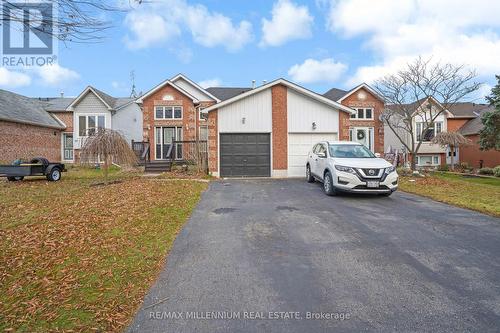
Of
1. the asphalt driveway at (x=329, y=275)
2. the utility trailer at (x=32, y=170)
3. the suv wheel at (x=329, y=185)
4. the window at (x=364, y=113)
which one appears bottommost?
the asphalt driveway at (x=329, y=275)

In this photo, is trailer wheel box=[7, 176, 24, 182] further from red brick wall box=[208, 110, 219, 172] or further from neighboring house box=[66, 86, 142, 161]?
neighboring house box=[66, 86, 142, 161]

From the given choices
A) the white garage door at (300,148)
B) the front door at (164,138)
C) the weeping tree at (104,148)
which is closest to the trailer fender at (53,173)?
the weeping tree at (104,148)

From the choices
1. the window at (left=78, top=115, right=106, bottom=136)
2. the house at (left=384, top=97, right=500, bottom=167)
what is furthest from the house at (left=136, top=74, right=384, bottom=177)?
the window at (left=78, top=115, right=106, bottom=136)

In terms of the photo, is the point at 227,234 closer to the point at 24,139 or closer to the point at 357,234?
the point at 357,234

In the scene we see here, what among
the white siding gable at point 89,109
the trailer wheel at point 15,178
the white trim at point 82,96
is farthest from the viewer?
the white siding gable at point 89,109

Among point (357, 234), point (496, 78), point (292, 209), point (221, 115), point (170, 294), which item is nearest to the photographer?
point (170, 294)

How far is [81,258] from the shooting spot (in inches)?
164

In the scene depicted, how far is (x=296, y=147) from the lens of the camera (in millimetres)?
15445

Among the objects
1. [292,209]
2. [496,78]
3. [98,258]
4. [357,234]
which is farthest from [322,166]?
[496,78]

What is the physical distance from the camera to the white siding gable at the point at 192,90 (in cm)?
2382

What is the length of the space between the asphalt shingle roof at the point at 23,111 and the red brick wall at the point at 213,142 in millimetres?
15103

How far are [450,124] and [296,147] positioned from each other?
20.8 meters

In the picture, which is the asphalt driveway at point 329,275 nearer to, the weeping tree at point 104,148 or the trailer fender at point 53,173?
the weeping tree at point 104,148

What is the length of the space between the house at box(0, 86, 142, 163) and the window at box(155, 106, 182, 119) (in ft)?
15.8
